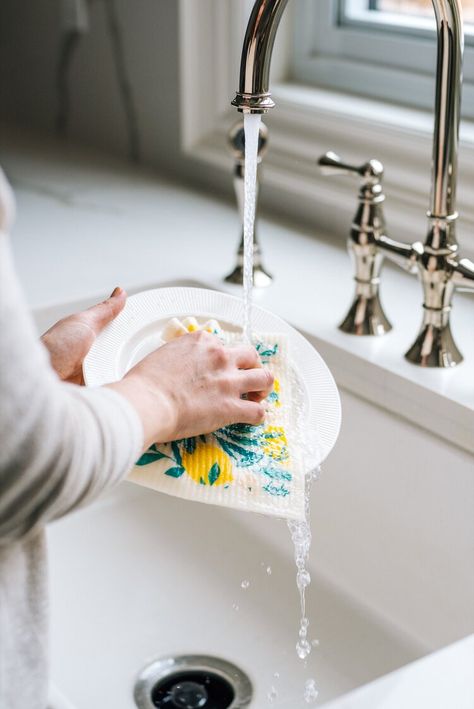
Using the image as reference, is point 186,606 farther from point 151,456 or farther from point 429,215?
point 429,215

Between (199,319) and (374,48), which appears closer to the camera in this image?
(199,319)

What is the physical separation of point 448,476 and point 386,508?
0.08 meters

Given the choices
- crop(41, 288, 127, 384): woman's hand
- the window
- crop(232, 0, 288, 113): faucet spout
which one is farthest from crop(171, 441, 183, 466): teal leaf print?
the window

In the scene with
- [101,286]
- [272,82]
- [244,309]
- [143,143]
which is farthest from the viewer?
[143,143]

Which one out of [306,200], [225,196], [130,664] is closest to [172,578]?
[130,664]

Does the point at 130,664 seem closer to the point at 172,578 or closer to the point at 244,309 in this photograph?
the point at 172,578

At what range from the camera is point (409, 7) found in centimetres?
125

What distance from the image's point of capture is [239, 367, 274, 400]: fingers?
651 millimetres

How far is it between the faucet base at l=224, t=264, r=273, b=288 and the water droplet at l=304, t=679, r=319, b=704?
0.43 m

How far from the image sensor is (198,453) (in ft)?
2.14

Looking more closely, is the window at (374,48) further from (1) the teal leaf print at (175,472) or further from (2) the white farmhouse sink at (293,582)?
(1) the teal leaf print at (175,472)

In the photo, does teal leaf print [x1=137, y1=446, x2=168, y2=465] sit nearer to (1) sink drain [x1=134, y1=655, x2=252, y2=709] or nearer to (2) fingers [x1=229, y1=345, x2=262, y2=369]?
(2) fingers [x1=229, y1=345, x2=262, y2=369]

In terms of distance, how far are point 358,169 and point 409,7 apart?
44 centimetres

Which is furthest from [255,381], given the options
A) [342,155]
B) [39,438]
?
[342,155]
